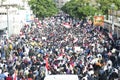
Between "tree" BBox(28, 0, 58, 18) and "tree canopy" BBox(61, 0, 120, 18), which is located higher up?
"tree canopy" BBox(61, 0, 120, 18)

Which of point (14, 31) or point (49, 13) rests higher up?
point (14, 31)

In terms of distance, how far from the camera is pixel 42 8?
117812 millimetres

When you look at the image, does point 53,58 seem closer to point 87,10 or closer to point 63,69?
point 63,69

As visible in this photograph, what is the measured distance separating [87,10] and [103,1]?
9.64 m

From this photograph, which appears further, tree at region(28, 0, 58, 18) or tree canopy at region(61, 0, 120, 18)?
tree at region(28, 0, 58, 18)

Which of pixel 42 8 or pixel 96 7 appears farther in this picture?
pixel 42 8

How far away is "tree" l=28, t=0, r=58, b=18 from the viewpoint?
382 feet

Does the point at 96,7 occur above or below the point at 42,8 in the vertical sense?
above

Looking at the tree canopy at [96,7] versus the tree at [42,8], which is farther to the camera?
the tree at [42,8]

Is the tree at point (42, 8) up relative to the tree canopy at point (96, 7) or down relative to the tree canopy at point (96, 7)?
down

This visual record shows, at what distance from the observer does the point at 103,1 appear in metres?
87.3

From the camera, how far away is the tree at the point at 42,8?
116 metres

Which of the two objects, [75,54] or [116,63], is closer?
[116,63]

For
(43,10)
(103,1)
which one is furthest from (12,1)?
(43,10)
